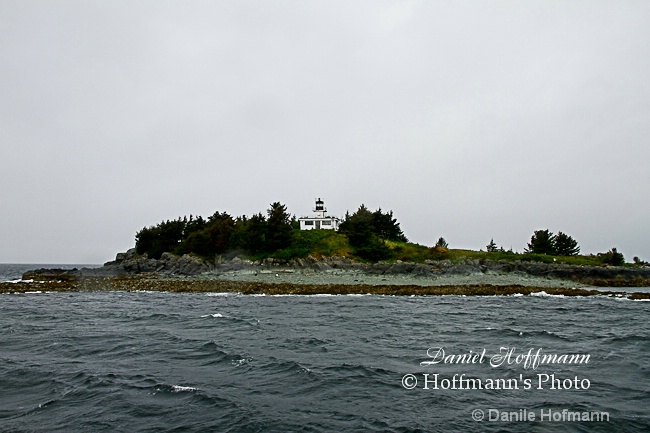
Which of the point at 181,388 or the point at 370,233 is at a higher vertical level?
the point at 370,233

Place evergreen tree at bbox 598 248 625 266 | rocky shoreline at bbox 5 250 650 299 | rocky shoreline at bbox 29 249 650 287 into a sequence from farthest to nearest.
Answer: evergreen tree at bbox 598 248 625 266 < rocky shoreline at bbox 29 249 650 287 < rocky shoreline at bbox 5 250 650 299

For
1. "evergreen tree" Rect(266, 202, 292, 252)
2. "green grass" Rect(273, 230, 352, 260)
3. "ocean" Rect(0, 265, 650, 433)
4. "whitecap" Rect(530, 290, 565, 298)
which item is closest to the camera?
"ocean" Rect(0, 265, 650, 433)

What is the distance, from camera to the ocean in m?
9.42

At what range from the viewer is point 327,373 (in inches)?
516

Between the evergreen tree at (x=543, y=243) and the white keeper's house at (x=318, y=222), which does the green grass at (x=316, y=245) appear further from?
the evergreen tree at (x=543, y=243)

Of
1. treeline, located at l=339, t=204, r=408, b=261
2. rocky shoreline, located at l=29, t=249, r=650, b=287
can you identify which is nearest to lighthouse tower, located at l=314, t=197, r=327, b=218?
treeline, located at l=339, t=204, r=408, b=261

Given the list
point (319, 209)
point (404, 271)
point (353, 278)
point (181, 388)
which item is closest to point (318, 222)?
point (319, 209)

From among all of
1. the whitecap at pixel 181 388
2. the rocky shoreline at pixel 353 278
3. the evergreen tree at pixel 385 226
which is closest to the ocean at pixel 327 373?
the whitecap at pixel 181 388

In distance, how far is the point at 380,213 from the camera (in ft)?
267

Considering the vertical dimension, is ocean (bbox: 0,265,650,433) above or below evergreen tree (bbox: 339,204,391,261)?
below

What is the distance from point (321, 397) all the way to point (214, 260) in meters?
60.1

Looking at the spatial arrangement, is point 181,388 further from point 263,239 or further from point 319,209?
point 319,209

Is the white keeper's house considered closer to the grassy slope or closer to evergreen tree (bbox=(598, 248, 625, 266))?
the grassy slope

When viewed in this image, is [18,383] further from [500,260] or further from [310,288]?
[500,260]
